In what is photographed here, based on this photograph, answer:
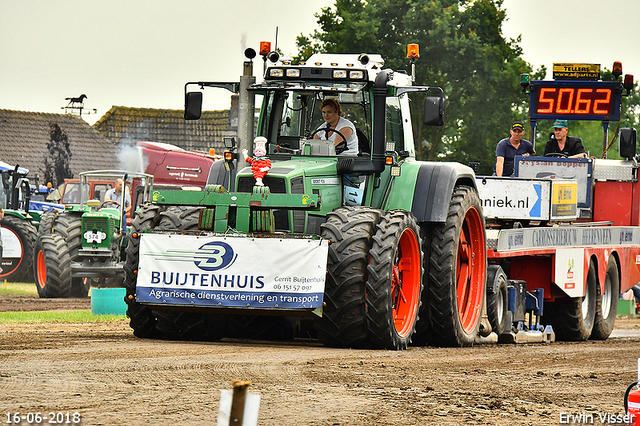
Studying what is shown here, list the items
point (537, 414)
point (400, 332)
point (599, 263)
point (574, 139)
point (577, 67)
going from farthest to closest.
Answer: point (577, 67)
point (574, 139)
point (599, 263)
point (400, 332)
point (537, 414)

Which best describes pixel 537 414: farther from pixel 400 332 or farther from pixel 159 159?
pixel 159 159

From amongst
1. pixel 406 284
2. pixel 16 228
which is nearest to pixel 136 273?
pixel 406 284

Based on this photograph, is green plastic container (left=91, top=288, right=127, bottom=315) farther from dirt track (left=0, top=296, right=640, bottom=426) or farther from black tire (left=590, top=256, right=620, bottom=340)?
black tire (left=590, top=256, right=620, bottom=340)

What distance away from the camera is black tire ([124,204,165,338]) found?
33.4ft

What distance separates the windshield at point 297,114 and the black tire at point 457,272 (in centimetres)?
141

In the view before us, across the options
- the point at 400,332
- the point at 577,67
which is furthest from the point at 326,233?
the point at 577,67

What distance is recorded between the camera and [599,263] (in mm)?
15930

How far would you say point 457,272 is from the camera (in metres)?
12.5

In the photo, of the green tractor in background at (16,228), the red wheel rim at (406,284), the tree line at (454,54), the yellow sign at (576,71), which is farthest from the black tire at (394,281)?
the tree line at (454,54)

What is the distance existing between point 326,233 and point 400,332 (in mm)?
1479

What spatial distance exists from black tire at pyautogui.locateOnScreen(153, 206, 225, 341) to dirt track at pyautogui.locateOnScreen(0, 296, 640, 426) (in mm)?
263

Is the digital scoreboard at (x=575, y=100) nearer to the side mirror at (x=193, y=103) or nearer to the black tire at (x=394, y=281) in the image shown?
the black tire at (x=394, y=281)

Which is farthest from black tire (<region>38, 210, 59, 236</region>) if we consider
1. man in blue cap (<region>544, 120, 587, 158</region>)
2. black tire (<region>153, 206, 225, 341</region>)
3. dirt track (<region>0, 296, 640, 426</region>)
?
black tire (<region>153, 206, 225, 341</region>)

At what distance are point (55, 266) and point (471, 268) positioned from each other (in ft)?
33.5
